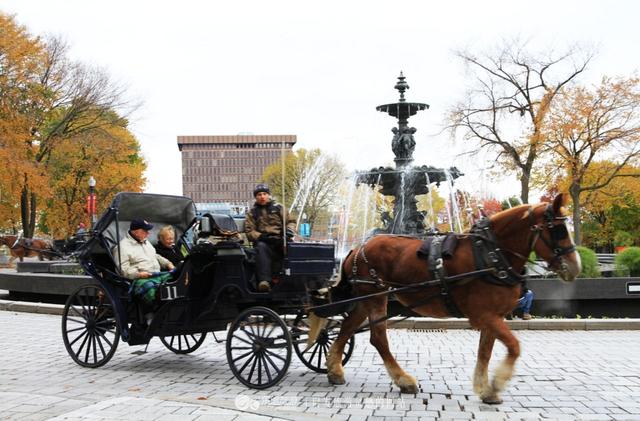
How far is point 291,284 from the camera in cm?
841

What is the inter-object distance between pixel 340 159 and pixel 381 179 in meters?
39.8

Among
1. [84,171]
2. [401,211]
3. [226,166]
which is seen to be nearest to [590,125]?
[401,211]

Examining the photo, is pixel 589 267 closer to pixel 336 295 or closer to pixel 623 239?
pixel 336 295

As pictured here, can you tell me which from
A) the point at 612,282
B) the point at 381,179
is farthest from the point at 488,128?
the point at 612,282

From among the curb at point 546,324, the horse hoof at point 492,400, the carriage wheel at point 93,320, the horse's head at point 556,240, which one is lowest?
the horse hoof at point 492,400

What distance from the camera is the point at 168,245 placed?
10.4 m

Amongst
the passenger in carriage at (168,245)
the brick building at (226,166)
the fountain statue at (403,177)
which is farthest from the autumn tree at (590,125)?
the brick building at (226,166)

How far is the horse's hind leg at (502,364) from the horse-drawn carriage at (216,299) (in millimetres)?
2149

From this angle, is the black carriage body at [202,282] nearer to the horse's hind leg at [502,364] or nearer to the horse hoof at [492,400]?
the horse's hind leg at [502,364]

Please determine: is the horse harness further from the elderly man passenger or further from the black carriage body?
the elderly man passenger

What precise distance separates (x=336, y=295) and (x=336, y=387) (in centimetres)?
106

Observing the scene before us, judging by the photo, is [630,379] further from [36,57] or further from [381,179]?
[36,57]

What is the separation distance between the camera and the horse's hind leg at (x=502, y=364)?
6770mm

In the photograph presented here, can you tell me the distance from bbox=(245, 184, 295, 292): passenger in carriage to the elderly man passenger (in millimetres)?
1795
